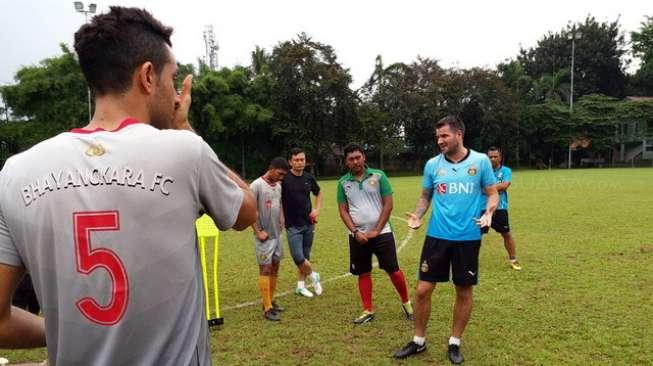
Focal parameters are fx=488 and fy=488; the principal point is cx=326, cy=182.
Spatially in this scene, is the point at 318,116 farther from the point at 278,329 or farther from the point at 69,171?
the point at 69,171

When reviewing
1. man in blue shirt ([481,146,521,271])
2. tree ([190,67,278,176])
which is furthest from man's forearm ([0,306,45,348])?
tree ([190,67,278,176])

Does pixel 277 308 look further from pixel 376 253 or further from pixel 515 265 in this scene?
pixel 515 265

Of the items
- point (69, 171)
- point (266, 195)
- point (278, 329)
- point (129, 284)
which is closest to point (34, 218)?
point (69, 171)

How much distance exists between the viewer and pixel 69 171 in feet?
3.88

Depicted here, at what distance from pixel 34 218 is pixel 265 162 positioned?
38.4 metres

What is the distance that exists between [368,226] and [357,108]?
34.4 meters

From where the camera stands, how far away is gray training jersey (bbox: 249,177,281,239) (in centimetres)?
616

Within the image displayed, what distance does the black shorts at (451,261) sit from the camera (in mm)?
4445

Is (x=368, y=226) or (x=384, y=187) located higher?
(x=384, y=187)

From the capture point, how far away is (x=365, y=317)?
218 inches

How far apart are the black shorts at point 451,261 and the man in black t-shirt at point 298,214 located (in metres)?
2.30

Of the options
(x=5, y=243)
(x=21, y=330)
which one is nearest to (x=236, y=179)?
(x=5, y=243)

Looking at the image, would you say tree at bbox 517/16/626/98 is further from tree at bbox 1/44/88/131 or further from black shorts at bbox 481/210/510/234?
black shorts at bbox 481/210/510/234

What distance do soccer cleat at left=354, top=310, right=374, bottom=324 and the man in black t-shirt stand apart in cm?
119
